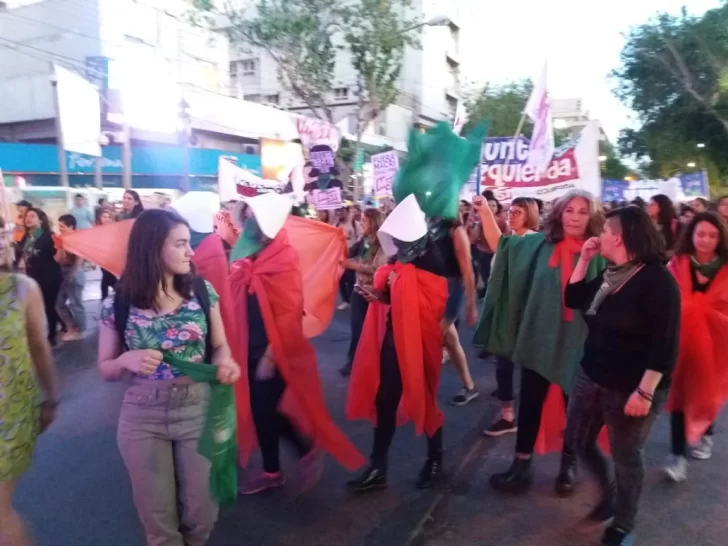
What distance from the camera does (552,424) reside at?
3.82m

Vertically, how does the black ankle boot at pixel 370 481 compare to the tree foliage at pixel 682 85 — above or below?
below

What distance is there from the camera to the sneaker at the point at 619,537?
9.87ft

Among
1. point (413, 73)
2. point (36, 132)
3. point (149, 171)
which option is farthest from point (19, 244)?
point (413, 73)

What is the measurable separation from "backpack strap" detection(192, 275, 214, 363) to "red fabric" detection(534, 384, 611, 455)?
7.07 ft

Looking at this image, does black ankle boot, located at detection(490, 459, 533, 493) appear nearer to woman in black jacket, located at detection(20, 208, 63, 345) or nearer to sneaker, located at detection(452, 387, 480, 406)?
→ sneaker, located at detection(452, 387, 480, 406)

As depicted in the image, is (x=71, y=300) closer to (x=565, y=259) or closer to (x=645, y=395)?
(x=565, y=259)

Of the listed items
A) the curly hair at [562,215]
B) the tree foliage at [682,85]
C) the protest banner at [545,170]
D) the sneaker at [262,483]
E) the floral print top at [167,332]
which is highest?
the tree foliage at [682,85]

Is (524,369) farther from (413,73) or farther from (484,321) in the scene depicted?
(413,73)

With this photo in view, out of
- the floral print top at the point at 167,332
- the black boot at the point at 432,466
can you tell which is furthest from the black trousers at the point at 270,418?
the floral print top at the point at 167,332

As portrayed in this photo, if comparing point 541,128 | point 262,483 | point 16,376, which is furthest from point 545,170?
point 16,376

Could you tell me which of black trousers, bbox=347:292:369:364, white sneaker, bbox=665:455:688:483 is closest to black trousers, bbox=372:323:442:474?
white sneaker, bbox=665:455:688:483

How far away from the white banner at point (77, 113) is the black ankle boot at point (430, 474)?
1011cm

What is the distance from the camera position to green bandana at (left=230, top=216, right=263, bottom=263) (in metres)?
3.47

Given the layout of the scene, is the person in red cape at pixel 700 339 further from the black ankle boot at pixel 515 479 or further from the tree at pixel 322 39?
the tree at pixel 322 39
